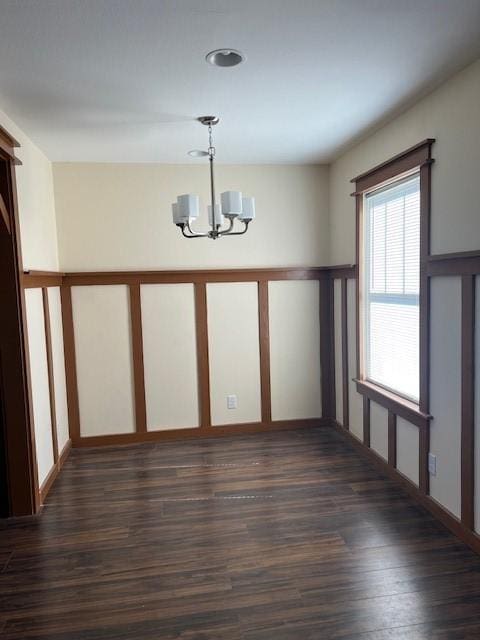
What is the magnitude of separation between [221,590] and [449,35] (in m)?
2.80

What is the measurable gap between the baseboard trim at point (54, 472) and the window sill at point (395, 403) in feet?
8.25

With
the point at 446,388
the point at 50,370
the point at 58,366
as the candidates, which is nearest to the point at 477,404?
the point at 446,388

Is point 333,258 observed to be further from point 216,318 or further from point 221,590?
point 221,590

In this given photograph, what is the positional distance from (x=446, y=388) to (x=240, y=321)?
7.02 ft

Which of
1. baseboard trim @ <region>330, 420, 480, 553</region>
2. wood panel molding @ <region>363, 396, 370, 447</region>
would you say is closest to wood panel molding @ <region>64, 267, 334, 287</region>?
wood panel molding @ <region>363, 396, 370, 447</region>

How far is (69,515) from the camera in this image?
117 inches

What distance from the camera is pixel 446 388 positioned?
2654 millimetres

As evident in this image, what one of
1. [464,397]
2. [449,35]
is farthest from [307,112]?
[464,397]

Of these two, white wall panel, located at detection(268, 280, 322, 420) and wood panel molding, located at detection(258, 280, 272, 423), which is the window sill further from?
wood panel molding, located at detection(258, 280, 272, 423)

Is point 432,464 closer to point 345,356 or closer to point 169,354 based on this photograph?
point 345,356

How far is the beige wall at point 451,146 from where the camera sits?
237cm

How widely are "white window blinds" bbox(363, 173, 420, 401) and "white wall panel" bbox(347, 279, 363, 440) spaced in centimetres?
17

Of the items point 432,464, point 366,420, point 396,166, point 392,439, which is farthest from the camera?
point 366,420

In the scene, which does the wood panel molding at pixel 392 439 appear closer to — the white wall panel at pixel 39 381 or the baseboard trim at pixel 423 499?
the baseboard trim at pixel 423 499
